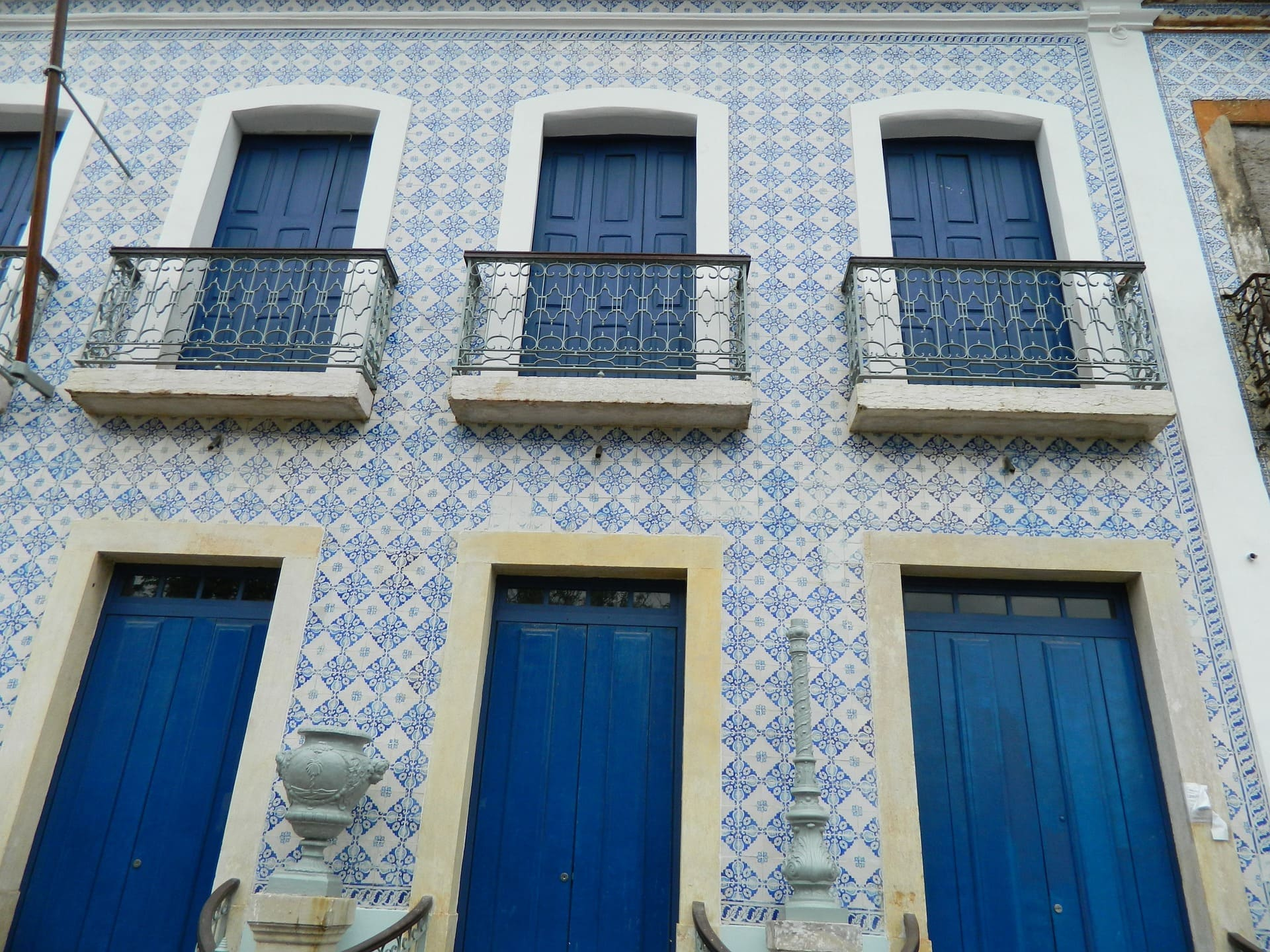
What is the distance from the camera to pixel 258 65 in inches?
261

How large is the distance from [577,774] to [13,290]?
445 cm

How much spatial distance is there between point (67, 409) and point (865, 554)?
4614mm

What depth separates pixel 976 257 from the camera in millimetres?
6051

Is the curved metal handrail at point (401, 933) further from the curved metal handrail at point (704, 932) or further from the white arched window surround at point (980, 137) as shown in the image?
the white arched window surround at point (980, 137)

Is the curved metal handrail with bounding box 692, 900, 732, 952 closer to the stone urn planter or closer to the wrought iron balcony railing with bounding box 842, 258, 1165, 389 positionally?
the stone urn planter

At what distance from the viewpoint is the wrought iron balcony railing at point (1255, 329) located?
5.30 meters

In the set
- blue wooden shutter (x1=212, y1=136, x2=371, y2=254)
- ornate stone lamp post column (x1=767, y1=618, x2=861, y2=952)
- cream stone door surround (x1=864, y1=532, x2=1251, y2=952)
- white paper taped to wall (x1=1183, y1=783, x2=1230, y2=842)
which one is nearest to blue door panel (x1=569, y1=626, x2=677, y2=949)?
ornate stone lamp post column (x1=767, y1=618, x2=861, y2=952)

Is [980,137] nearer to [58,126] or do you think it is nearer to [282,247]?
[282,247]

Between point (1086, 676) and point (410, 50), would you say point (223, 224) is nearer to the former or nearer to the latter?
point (410, 50)

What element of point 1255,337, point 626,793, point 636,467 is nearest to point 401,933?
point 626,793

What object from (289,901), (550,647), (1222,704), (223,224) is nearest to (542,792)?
(550,647)

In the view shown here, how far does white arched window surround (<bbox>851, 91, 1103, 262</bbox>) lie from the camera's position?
5.85 meters

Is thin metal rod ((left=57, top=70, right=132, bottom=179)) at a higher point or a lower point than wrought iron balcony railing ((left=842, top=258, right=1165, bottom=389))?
higher

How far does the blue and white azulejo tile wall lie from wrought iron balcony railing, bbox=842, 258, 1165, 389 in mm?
281
